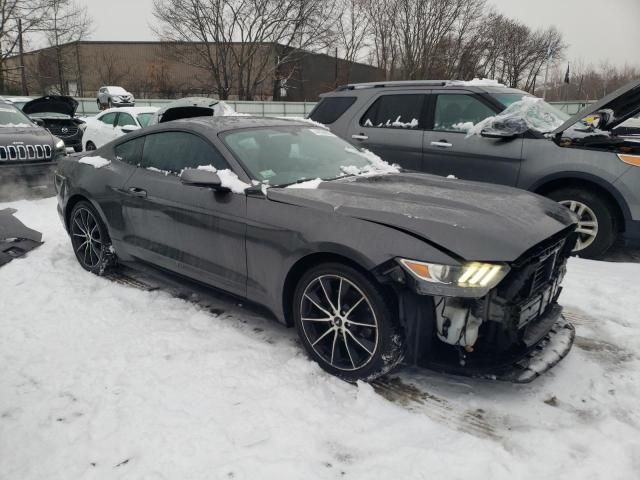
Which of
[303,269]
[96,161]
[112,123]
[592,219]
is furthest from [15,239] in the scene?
[112,123]

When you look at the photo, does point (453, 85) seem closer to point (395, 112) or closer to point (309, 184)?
point (395, 112)

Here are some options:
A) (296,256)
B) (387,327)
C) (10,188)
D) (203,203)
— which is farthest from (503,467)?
(10,188)

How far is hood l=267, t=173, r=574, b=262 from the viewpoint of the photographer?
2.41m

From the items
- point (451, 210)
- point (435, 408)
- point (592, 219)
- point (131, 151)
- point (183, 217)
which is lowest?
point (435, 408)

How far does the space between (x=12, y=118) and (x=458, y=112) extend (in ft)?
25.4

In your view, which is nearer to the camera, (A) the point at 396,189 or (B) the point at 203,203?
(A) the point at 396,189

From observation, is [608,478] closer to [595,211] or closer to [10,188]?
[595,211]

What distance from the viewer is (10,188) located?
7629 millimetres

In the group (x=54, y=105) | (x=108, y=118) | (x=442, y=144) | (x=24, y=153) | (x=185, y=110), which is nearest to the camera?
(x=442, y=144)

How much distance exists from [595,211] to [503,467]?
356 centimetres

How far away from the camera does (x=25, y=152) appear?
25.5ft

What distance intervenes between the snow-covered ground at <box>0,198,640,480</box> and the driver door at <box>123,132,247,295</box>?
0.46m

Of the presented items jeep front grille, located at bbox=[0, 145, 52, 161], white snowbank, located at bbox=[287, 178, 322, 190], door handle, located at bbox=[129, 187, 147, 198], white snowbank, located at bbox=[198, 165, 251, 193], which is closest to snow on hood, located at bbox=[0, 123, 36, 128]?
jeep front grille, located at bbox=[0, 145, 52, 161]

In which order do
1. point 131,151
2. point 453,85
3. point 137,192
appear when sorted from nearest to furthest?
point 137,192
point 131,151
point 453,85
